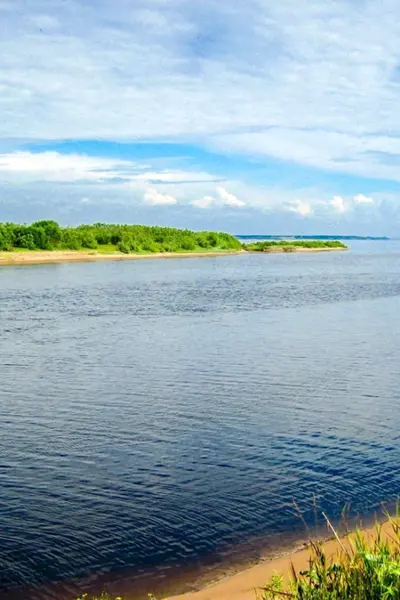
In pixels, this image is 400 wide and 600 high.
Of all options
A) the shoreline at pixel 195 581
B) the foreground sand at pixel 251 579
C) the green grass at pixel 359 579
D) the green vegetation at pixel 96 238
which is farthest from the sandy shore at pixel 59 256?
the green grass at pixel 359 579

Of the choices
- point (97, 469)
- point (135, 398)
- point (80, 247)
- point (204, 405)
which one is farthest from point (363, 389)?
point (80, 247)

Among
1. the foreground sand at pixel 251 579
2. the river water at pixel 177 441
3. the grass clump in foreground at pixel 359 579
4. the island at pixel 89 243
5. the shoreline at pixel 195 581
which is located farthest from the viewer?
the island at pixel 89 243

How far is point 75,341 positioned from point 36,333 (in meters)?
4.11

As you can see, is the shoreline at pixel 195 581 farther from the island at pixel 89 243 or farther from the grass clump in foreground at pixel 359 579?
the island at pixel 89 243

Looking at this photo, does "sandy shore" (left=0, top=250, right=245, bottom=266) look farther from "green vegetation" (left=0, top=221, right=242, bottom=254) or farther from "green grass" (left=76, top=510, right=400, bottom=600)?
"green grass" (left=76, top=510, right=400, bottom=600)

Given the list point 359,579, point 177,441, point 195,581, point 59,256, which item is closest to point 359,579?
point 359,579

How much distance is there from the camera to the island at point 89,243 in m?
146

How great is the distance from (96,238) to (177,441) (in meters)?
156

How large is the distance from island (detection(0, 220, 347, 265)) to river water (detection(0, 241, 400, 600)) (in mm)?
108581

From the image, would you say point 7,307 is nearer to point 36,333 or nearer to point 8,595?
point 36,333

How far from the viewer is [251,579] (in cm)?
1102

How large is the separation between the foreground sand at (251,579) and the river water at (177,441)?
0.80m

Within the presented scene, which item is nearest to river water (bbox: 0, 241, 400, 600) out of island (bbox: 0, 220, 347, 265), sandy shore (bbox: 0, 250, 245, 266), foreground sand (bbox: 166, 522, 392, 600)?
foreground sand (bbox: 166, 522, 392, 600)

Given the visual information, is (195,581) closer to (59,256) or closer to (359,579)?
(359,579)
